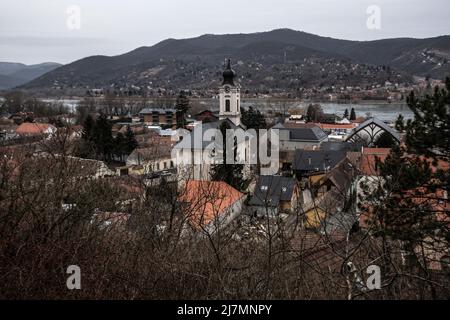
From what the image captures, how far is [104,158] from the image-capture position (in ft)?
97.2

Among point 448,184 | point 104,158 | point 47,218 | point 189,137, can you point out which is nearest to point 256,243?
point 47,218

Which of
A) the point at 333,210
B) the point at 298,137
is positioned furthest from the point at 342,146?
the point at 333,210

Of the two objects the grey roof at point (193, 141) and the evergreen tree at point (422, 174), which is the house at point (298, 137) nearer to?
the grey roof at point (193, 141)

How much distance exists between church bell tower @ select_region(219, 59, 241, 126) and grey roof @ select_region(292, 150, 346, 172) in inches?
243

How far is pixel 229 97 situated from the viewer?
29984 millimetres

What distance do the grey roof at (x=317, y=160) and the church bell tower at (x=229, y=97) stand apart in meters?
6.17

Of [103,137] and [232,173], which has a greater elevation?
[103,137]

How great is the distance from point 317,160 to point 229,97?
8047 millimetres

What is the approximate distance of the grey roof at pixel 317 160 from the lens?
24.7 meters

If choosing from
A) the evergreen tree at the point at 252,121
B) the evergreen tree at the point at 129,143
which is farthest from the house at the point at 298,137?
the evergreen tree at the point at 129,143

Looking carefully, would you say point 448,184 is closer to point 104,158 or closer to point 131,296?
point 131,296

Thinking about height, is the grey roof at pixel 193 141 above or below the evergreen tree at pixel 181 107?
below

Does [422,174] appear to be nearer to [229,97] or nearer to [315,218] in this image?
[315,218]

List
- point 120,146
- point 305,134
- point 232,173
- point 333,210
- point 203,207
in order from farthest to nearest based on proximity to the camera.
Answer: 1. point 305,134
2. point 120,146
3. point 232,173
4. point 333,210
5. point 203,207
